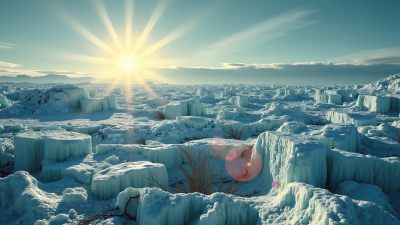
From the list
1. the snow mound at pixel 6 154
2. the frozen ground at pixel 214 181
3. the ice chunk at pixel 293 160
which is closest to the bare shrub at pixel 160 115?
the frozen ground at pixel 214 181

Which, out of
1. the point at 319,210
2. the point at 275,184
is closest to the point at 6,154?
the point at 275,184

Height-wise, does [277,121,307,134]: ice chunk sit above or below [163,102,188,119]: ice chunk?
above

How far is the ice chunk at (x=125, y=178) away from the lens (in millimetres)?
7121

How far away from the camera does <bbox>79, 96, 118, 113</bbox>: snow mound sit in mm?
26172

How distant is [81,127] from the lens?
17.0 m

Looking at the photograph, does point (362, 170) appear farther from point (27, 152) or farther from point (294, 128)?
point (27, 152)

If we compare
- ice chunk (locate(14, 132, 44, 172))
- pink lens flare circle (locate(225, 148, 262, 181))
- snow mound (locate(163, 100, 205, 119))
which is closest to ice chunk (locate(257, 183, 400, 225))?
pink lens flare circle (locate(225, 148, 262, 181))

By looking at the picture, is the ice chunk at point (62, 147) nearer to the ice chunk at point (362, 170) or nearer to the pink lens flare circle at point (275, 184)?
the pink lens flare circle at point (275, 184)

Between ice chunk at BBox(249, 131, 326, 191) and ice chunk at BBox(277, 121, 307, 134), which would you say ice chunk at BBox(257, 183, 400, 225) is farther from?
ice chunk at BBox(277, 121, 307, 134)

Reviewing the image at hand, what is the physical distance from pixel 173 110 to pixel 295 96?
3141cm

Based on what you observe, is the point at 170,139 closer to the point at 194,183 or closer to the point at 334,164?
the point at 194,183

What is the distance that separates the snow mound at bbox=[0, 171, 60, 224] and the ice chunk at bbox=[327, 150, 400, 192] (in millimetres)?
5731

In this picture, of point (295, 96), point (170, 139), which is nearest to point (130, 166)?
point (170, 139)

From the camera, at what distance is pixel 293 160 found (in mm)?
6355
